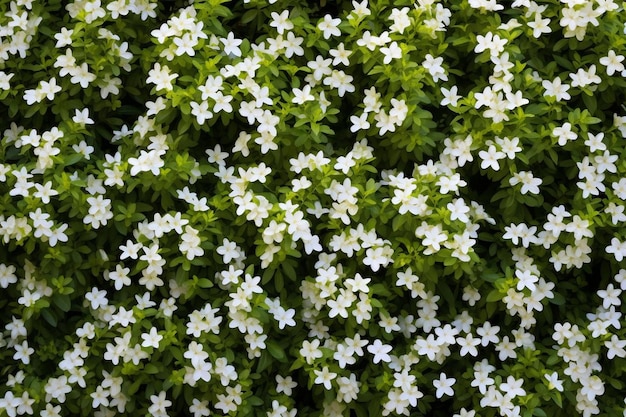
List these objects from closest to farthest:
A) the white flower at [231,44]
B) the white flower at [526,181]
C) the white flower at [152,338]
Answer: the white flower at [152,338]
the white flower at [526,181]
the white flower at [231,44]

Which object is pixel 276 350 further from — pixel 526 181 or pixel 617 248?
pixel 617 248

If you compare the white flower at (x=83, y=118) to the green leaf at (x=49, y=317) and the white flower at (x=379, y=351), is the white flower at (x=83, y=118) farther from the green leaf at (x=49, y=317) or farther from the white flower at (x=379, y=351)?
the white flower at (x=379, y=351)

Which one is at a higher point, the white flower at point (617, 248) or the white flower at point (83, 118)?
the white flower at point (83, 118)

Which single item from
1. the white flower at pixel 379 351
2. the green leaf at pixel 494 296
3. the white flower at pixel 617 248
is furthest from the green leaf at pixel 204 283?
the white flower at pixel 617 248

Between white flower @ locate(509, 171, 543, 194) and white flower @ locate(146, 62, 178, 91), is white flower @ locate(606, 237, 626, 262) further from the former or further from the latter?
white flower @ locate(146, 62, 178, 91)

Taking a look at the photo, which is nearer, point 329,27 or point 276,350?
point 276,350

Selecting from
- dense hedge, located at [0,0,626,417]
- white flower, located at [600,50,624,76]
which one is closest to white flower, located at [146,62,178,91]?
dense hedge, located at [0,0,626,417]

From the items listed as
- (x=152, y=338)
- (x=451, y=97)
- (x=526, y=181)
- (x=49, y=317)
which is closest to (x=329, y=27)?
(x=451, y=97)

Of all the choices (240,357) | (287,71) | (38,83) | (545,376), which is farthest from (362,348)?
(38,83)

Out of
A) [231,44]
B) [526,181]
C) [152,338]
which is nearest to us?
[152,338]
